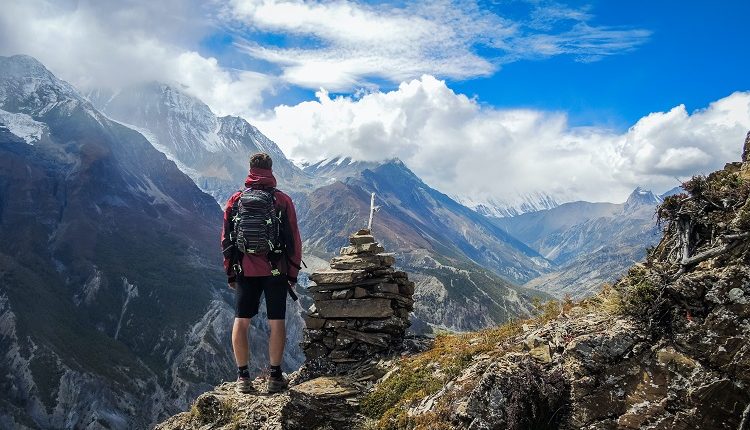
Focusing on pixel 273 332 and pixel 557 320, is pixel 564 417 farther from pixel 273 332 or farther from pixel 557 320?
pixel 273 332

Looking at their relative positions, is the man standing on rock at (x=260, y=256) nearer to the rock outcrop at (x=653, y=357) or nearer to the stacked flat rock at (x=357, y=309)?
the stacked flat rock at (x=357, y=309)

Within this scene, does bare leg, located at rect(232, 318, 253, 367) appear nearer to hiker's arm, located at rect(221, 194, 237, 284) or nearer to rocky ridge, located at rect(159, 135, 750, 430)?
hiker's arm, located at rect(221, 194, 237, 284)

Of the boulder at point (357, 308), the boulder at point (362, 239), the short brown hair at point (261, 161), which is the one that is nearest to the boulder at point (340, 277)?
the boulder at point (357, 308)

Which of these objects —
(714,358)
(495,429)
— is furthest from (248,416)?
(714,358)

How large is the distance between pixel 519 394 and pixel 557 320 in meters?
2.80

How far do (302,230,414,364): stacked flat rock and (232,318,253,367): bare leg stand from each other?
98.1 inches

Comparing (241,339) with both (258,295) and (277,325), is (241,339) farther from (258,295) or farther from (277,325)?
(258,295)

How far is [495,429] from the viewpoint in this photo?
7551mm

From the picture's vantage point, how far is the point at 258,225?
1144 cm

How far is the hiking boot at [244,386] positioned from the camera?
39.0ft

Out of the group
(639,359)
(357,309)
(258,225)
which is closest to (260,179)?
(258,225)

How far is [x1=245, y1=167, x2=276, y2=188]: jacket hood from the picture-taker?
11.9 metres

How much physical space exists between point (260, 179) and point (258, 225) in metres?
1.15

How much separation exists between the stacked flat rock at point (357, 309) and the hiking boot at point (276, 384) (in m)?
1.90
